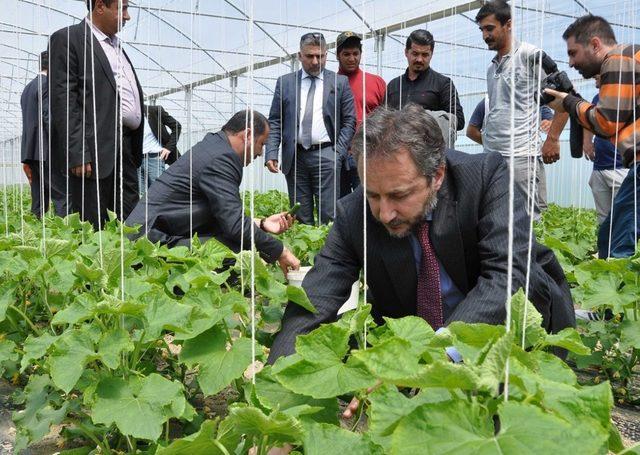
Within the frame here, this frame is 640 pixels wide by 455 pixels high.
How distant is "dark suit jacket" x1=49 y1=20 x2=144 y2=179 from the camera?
3.71 metres

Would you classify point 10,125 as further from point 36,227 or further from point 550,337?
point 550,337

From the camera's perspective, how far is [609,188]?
4.16 meters

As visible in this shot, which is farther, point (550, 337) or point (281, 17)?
point (281, 17)

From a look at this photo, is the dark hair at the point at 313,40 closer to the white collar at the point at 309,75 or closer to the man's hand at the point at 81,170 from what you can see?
the white collar at the point at 309,75

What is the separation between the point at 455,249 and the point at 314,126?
305 centimetres

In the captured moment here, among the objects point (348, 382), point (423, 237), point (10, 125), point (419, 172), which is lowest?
point (348, 382)

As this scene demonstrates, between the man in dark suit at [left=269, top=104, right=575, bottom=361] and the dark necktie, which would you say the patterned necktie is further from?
the dark necktie

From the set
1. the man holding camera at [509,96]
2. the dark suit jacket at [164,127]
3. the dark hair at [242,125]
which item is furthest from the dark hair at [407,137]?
the dark suit jacket at [164,127]

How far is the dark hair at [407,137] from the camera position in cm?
177

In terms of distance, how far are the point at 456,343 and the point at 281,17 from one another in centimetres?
1097

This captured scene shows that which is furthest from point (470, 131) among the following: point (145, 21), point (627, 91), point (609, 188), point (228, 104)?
point (228, 104)

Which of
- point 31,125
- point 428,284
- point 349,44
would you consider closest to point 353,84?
point 349,44

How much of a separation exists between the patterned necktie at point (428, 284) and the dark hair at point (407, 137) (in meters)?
0.23

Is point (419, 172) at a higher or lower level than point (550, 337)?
higher
